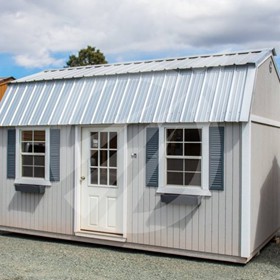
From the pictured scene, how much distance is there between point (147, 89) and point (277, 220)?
3730mm

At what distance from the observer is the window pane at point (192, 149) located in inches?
271

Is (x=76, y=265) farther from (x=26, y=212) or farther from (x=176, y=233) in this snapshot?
(x=26, y=212)

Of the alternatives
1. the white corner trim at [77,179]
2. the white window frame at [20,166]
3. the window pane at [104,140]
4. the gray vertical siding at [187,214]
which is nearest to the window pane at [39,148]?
the white window frame at [20,166]

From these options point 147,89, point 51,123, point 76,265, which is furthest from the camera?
point 51,123

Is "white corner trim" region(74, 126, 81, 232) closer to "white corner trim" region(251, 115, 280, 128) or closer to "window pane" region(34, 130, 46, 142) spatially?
"window pane" region(34, 130, 46, 142)

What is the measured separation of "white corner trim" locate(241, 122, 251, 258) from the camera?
21.0 feet

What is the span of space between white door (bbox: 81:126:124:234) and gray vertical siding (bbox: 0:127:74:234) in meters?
0.27

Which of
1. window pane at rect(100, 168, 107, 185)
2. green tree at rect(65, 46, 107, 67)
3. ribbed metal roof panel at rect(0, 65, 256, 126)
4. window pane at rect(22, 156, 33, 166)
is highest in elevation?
green tree at rect(65, 46, 107, 67)

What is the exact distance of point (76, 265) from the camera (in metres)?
6.60

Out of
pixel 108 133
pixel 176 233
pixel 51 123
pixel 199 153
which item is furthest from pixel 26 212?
pixel 199 153

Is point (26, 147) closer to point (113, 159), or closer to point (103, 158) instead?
point (103, 158)

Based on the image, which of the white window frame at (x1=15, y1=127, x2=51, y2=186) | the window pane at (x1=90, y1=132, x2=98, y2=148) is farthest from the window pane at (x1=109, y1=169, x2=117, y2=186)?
the white window frame at (x1=15, y1=127, x2=51, y2=186)

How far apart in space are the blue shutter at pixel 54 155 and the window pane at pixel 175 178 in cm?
225

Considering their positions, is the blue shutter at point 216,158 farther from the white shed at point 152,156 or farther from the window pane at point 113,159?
the window pane at point 113,159
